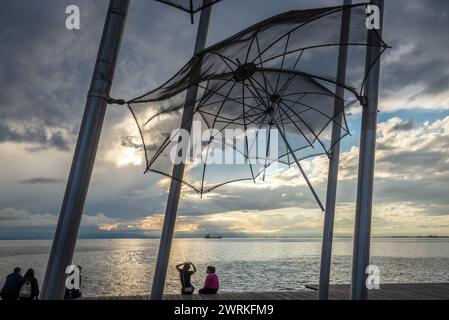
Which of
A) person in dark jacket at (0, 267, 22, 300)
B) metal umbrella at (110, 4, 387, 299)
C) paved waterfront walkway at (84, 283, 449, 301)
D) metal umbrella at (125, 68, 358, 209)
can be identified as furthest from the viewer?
paved waterfront walkway at (84, 283, 449, 301)

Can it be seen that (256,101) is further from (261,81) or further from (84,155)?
(84,155)

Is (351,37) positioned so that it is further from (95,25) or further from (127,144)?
(95,25)

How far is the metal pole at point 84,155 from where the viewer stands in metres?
3.81

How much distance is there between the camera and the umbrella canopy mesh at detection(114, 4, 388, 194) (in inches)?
198

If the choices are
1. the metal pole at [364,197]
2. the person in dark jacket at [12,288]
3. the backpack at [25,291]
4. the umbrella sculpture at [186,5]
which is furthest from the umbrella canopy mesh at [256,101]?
the person in dark jacket at [12,288]

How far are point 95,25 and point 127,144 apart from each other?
4702 millimetres

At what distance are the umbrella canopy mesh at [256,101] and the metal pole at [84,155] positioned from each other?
0.86 m

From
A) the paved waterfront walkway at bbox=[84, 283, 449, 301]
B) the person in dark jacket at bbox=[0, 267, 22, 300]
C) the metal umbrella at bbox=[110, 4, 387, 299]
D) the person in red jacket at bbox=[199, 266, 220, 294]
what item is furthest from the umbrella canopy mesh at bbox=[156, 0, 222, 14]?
the person in red jacket at bbox=[199, 266, 220, 294]

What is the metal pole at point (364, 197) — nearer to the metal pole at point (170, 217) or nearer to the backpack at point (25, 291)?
the metal pole at point (170, 217)

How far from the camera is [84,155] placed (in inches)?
161

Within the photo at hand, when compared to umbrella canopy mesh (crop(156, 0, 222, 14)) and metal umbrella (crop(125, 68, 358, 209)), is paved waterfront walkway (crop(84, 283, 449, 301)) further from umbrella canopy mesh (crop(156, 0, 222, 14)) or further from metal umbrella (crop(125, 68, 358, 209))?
umbrella canopy mesh (crop(156, 0, 222, 14))

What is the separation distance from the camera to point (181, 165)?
22.7ft

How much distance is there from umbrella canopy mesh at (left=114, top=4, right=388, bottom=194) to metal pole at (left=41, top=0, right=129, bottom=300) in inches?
33.9

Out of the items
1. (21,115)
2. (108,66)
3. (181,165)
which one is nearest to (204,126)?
(181,165)
